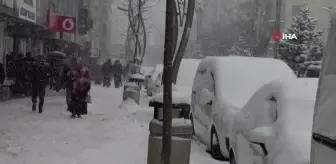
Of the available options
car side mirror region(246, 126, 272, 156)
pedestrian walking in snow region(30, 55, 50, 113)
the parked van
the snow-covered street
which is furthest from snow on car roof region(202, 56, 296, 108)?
pedestrian walking in snow region(30, 55, 50, 113)

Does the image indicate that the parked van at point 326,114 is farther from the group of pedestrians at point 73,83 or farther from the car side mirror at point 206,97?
the group of pedestrians at point 73,83

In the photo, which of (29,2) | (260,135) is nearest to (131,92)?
(29,2)

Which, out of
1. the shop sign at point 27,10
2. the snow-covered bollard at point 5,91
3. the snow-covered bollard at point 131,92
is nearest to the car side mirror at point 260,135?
the snow-covered bollard at point 131,92

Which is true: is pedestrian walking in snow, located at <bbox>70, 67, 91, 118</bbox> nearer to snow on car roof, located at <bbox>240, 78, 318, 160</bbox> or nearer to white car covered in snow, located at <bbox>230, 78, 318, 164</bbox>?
white car covered in snow, located at <bbox>230, 78, 318, 164</bbox>

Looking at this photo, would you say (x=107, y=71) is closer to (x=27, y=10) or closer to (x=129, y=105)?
(x=27, y=10)

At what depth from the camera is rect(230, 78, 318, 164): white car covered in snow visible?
4.56 metres

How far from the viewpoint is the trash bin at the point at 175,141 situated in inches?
261

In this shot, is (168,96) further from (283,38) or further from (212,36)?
(212,36)

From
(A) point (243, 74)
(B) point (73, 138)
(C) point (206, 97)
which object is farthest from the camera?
(B) point (73, 138)

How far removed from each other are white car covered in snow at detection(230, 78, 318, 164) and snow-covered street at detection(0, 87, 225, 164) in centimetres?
248

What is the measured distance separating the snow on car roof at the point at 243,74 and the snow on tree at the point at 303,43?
27995 millimetres

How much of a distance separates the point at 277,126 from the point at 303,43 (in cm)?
3385

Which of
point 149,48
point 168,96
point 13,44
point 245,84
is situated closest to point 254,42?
point 13,44

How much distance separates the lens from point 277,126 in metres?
5.11
